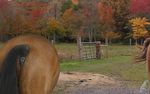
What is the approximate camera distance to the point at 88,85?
10484 mm

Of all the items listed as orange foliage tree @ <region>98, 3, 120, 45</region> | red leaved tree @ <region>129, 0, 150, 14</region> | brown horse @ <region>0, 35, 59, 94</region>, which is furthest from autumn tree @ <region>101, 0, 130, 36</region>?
brown horse @ <region>0, 35, 59, 94</region>

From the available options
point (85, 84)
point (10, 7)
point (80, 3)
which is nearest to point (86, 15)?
point (80, 3)

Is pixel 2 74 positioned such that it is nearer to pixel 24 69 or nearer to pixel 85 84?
pixel 24 69

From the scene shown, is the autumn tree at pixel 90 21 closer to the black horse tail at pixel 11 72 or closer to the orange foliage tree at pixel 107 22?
the orange foliage tree at pixel 107 22

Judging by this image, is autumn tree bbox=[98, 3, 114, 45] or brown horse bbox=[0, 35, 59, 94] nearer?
brown horse bbox=[0, 35, 59, 94]

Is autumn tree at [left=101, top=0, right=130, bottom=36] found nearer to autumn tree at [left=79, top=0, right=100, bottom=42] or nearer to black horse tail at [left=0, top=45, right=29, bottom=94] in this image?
autumn tree at [left=79, top=0, right=100, bottom=42]

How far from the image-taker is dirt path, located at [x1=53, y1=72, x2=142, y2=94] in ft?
29.6

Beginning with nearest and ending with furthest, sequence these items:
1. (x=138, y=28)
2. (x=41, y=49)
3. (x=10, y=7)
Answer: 1. (x=41, y=49)
2. (x=10, y=7)
3. (x=138, y=28)

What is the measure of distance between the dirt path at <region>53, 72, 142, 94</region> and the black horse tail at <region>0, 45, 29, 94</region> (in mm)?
5774

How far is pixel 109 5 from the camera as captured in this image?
47.3 meters

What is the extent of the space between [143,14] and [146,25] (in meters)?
3.61

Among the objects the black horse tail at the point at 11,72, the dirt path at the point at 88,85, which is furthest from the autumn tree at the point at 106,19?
the black horse tail at the point at 11,72

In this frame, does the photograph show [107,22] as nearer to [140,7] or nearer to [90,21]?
[90,21]

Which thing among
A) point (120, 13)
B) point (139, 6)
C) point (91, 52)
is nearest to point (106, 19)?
point (120, 13)
